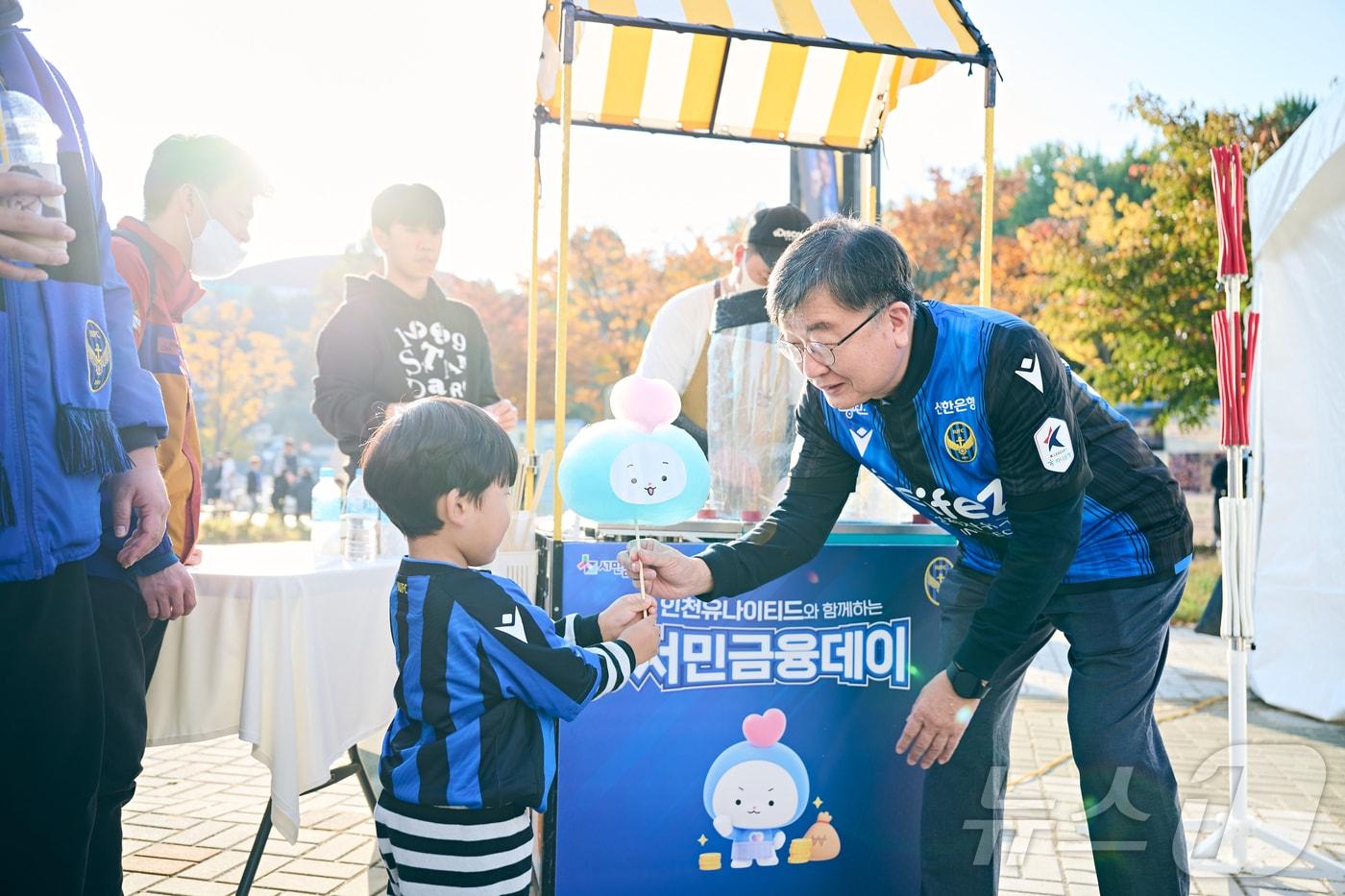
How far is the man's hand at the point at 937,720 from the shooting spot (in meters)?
2.10

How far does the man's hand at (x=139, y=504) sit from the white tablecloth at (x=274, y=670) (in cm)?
44

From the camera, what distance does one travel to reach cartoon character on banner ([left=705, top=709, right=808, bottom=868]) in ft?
8.86

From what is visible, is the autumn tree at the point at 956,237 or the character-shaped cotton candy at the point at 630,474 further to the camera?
the autumn tree at the point at 956,237

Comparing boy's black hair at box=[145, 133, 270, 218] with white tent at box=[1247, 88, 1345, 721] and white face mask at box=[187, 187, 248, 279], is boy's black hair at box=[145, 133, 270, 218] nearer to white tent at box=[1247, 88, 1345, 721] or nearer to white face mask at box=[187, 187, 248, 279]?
white face mask at box=[187, 187, 248, 279]

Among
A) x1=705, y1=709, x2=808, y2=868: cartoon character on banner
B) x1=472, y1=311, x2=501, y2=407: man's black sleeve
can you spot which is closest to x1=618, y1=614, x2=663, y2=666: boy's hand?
x1=705, y1=709, x2=808, y2=868: cartoon character on banner

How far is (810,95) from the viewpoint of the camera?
3998 millimetres

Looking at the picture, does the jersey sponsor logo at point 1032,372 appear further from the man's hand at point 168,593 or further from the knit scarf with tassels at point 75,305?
the man's hand at point 168,593

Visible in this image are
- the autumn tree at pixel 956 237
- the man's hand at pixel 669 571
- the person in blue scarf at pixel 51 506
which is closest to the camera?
the person in blue scarf at pixel 51 506

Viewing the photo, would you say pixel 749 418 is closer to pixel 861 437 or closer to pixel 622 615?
pixel 861 437

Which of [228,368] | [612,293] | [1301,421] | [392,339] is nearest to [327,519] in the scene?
[392,339]

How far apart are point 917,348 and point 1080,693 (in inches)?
34.1

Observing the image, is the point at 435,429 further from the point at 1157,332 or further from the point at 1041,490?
the point at 1157,332

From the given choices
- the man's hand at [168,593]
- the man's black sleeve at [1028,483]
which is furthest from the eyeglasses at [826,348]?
the man's hand at [168,593]

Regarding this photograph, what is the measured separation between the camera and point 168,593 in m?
2.20
